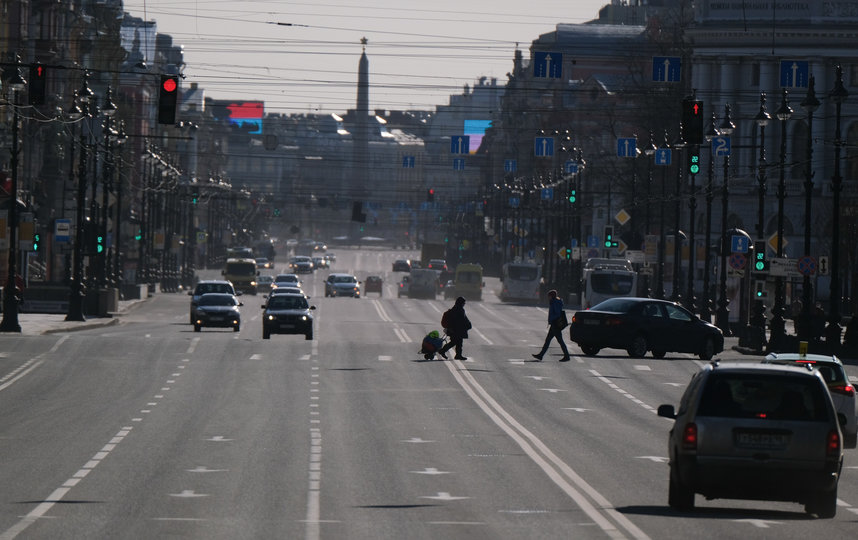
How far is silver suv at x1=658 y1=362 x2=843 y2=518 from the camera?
15.5 m

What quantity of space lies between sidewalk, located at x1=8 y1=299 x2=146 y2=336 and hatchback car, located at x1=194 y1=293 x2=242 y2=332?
13.3 ft

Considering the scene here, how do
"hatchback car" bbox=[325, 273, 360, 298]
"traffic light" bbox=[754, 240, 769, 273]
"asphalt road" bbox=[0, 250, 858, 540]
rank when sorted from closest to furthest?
"asphalt road" bbox=[0, 250, 858, 540] → "traffic light" bbox=[754, 240, 769, 273] → "hatchback car" bbox=[325, 273, 360, 298]

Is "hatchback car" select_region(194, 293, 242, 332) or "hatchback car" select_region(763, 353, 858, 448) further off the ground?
"hatchback car" select_region(763, 353, 858, 448)

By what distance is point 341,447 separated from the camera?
73.7ft

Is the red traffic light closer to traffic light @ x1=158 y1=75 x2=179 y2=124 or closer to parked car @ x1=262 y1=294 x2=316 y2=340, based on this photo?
traffic light @ x1=158 y1=75 x2=179 y2=124

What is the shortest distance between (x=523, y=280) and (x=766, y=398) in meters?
93.8

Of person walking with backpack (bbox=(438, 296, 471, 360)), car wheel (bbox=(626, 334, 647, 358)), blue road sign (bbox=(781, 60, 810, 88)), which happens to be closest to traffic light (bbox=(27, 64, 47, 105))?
person walking with backpack (bbox=(438, 296, 471, 360))

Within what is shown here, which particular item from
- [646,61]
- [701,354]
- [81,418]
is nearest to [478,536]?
[81,418]

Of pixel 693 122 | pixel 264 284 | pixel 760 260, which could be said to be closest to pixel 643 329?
pixel 693 122

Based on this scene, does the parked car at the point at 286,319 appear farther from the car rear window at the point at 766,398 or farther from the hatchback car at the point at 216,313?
the car rear window at the point at 766,398

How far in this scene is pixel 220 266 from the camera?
168750 millimetres

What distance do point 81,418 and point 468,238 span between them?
170m

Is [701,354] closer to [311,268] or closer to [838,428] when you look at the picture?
[838,428]

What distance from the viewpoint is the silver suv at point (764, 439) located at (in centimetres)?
1546
